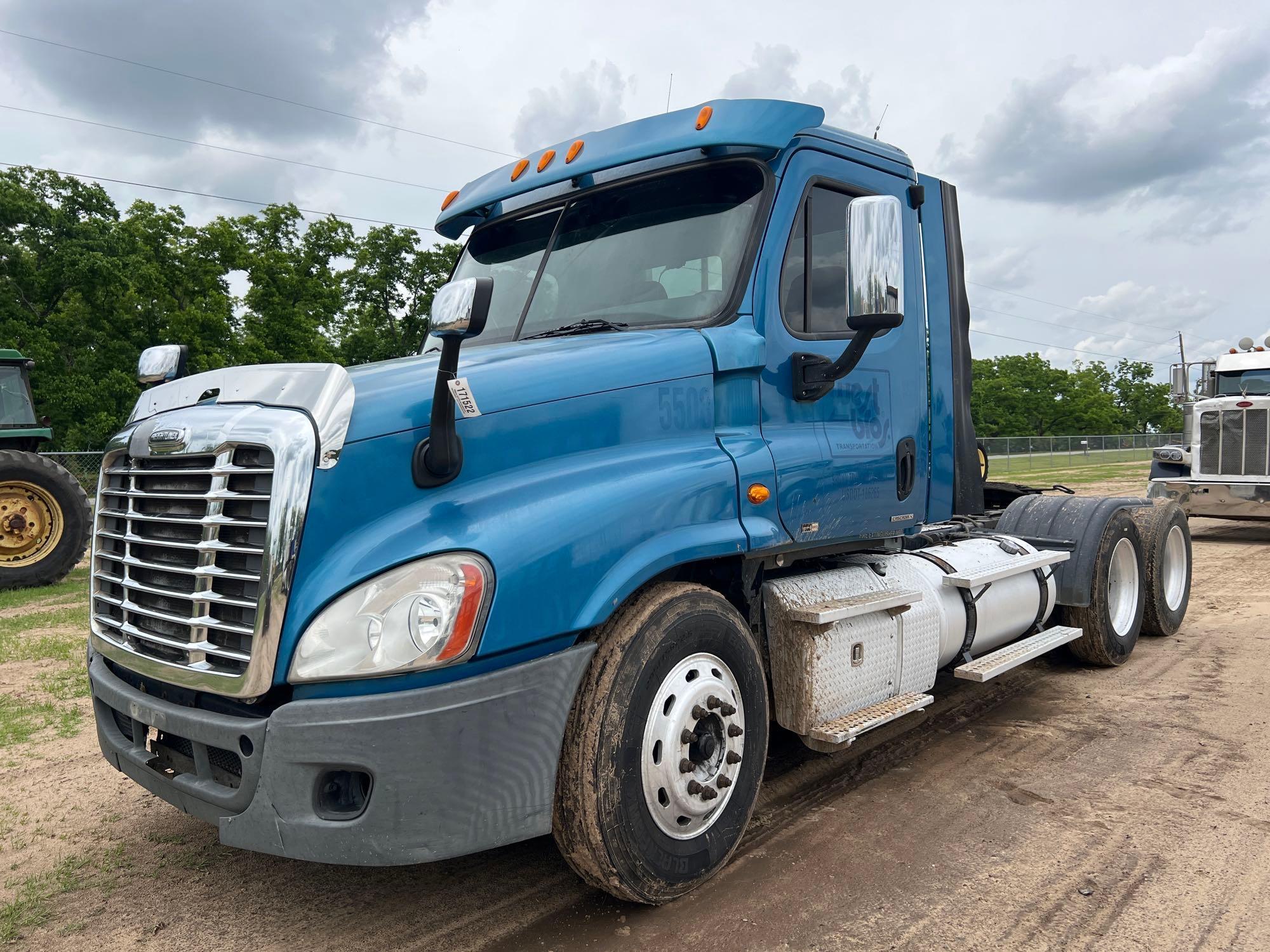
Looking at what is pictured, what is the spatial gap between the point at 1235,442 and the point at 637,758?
14.2m

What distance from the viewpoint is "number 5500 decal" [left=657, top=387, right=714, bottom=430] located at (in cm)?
335

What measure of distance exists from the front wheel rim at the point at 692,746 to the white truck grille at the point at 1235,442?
13454mm

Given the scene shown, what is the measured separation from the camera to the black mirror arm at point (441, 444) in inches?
106

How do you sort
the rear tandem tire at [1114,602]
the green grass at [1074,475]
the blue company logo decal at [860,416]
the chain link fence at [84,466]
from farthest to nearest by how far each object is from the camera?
the green grass at [1074,475] → the chain link fence at [84,466] → the rear tandem tire at [1114,602] → the blue company logo decal at [860,416]

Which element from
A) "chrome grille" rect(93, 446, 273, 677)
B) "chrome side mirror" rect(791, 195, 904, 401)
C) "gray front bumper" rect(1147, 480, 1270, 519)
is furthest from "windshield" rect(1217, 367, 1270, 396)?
"chrome grille" rect(93, 446, 273, 677)

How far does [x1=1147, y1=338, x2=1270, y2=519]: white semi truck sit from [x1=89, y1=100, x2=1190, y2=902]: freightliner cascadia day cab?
36.0 ft

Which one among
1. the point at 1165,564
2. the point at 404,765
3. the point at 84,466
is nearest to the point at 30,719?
the point at 404,765

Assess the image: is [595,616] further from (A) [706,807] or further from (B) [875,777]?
(B) [875,777]

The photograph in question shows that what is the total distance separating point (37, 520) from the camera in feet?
36.2

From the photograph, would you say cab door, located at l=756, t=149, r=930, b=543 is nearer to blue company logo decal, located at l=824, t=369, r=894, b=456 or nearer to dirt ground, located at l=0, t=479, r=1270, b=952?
blue company logo decal, located at l=824, t=369, r=894, b=456

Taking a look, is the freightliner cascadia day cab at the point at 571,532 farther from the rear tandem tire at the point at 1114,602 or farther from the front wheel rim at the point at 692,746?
the rear tandem tire at the point at 1114,602

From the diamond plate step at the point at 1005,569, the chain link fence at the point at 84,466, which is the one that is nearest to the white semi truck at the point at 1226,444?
the diamond plate step at the point at 1005,569

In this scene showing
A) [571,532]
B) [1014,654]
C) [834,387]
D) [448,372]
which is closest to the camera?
[448,372]

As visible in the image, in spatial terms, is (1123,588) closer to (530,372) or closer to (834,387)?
(834,387)
